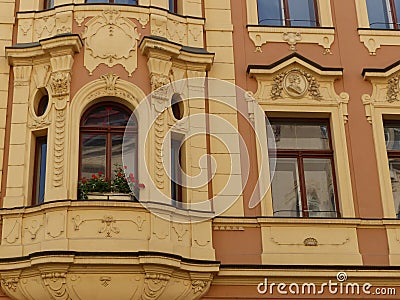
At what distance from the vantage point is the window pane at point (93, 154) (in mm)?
13922

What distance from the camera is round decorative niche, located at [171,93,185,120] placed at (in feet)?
48.1

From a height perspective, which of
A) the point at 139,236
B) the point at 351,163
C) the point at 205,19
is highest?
the point at 205,19

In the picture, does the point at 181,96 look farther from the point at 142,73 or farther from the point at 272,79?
the point at 272,79

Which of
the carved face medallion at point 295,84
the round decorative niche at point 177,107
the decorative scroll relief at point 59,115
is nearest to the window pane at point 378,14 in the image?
the carved face medallion at point 295,84

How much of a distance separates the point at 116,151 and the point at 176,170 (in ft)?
4.10

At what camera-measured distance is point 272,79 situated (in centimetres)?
1532

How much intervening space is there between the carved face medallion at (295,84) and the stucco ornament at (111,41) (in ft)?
10.8

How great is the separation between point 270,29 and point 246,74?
1.30 meters

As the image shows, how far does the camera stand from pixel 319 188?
1489cm

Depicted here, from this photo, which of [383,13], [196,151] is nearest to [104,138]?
[196,151]

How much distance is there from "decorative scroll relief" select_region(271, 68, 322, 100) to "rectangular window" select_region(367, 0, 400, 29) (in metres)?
2.39

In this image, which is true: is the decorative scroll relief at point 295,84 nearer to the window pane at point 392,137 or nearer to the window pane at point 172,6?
the window pane at point 392,137

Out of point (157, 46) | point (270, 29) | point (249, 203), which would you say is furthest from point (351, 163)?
point (157, 46)

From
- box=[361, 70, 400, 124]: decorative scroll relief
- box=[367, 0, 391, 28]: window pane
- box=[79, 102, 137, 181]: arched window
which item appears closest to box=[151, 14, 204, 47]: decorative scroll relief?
box=[79, 102, 137, 181]: arched window
